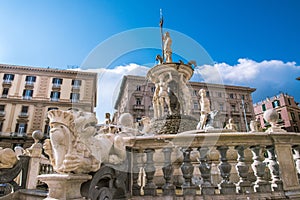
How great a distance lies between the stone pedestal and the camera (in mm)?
1463

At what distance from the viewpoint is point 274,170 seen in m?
2.41

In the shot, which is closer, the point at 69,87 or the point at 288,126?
the point at 69,87

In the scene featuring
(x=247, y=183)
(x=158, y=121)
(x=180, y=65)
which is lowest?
(x=247, y=183)

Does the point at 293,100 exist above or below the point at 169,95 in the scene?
above

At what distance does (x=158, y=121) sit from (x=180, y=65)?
2.64 metres

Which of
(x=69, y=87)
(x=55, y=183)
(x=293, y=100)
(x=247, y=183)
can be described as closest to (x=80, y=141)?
(x=55, y=183)

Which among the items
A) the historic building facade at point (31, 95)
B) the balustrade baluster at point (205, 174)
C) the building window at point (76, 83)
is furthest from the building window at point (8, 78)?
the balustrade baluster at point (205, 174)

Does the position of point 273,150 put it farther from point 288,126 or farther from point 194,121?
point 288,126

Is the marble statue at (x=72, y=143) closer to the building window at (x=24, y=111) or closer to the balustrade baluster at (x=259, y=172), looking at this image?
the balustrade baluster at (x=259, y=172)

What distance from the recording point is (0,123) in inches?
1102

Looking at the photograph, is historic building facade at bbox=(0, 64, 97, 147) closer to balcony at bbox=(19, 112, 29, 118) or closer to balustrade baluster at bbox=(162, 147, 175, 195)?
balcony at bbox=(19, 112, 29, 118)

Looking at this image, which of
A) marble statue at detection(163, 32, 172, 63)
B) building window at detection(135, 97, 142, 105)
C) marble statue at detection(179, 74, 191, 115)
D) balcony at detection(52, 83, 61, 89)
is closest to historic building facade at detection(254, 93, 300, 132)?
building window at detection(135, 97, 142, 105)

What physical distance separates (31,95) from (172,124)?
3097 centimetres

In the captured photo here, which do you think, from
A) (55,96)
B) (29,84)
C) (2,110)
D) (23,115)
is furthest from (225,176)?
(2,110)
